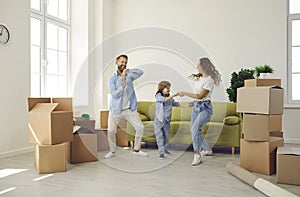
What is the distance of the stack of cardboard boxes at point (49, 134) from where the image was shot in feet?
10.9

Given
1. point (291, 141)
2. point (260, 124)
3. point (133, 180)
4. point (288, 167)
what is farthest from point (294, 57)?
point (133, 180)

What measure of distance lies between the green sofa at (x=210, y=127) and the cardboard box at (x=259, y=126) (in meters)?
1.19

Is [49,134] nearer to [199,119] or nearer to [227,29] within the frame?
[199,119]

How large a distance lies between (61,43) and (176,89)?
2349 mm

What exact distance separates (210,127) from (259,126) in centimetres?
139

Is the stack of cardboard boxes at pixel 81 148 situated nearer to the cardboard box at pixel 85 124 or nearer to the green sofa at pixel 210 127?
the cardboard box at pixel 85 124

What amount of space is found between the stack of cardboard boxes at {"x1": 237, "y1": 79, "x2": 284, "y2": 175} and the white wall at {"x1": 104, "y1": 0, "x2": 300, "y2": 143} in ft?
Result: 8.26

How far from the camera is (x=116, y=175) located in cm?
329

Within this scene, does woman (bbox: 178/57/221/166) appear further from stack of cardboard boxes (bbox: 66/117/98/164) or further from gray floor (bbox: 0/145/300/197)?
stack of cardboard boxes (bbox: 66/117/98/164)

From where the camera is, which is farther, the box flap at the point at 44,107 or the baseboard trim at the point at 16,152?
the baseboard trim at the point at 16,152

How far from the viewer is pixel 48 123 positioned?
330cm

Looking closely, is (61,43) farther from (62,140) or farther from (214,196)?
(214,196)

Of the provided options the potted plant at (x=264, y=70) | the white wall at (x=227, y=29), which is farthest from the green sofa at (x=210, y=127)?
the white wall at (x=227, y=29)

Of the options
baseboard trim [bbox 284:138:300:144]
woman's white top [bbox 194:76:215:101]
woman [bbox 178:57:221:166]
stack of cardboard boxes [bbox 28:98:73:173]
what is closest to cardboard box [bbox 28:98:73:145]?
stack of cardboard boxes [bbox 28:98:73:173]
